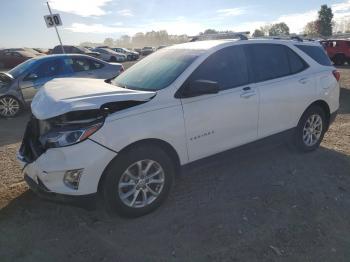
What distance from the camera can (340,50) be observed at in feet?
71.1

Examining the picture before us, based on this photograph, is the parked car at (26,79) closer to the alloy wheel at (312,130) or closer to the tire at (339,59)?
the alloy wheel at (312,130)

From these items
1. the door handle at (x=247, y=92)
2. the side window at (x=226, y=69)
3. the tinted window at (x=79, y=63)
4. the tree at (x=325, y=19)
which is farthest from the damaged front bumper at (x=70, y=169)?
the tree at (x=325, y=19)

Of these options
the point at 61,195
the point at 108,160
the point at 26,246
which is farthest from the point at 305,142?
the point at 26,246

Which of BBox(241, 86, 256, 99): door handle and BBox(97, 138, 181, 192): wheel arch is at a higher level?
BBox(241, 86, 256, 99): door handle

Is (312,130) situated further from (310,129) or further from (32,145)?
(32,145)

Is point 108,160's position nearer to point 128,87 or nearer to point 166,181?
point 166,181

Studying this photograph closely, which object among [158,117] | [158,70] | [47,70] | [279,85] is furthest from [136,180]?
[47,70]

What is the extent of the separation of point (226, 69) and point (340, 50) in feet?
66.1

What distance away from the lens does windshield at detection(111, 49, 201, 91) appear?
4054 mm

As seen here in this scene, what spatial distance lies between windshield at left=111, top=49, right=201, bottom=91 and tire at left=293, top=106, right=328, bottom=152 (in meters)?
2.08

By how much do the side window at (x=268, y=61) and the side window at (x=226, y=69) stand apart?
7.5 inches

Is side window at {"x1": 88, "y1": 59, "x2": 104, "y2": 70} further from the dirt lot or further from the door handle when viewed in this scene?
the door handle

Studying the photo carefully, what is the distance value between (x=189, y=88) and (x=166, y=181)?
1046 mm

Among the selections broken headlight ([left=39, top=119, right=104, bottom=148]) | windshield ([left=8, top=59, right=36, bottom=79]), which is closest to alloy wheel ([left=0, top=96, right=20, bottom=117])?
windshield ([left=8, top=59, right=36, bottom=79])
